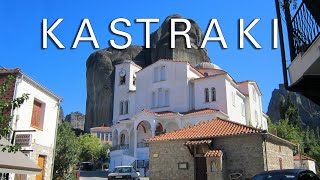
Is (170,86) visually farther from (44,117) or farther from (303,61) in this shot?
(303,61)

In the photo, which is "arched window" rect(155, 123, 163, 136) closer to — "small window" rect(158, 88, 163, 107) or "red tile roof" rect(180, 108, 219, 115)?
"red tile roof" rect(180, 108, 219, 115)

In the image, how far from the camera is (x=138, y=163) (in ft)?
131

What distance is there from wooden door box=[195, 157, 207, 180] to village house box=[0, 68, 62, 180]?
8783 millimetres

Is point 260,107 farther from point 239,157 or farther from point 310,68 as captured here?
point 310,68

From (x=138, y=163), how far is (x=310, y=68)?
34365 mm

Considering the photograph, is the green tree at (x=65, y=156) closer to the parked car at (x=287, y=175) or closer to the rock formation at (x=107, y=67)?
the parked car at (x=287, y=175)

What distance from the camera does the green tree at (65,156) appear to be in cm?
2116

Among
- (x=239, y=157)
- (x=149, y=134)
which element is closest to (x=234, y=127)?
(x=239, y=157)

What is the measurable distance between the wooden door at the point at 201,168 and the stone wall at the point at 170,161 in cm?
31

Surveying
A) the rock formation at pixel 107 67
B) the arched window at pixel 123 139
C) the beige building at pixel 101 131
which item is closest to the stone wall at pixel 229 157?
the arched window at pixel 123 139

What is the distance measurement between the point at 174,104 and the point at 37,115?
2803 cm

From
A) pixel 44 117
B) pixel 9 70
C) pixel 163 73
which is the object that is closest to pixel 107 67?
pixel 163 73

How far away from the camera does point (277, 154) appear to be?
22.3 meters

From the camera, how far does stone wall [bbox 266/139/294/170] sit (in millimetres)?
20891
